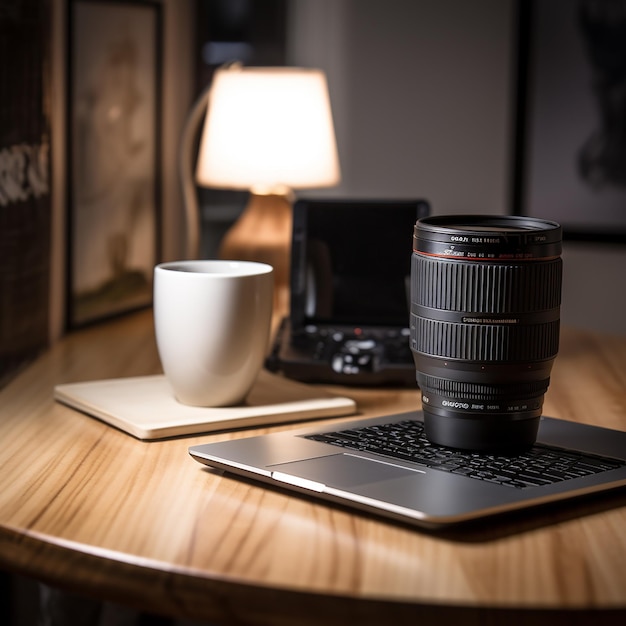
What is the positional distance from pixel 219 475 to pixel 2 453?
198mm

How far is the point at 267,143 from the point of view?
1580mm

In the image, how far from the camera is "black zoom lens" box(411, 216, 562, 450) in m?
0.79

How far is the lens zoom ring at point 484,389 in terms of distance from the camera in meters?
0.82

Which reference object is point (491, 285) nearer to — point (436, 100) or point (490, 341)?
point (490, 341)

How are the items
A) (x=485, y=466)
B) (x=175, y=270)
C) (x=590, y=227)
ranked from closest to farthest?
(x=485, y=466)
(x=175, y=270)
(x=590, y=227)

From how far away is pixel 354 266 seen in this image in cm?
124

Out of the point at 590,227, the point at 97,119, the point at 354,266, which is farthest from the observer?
the point at 590,227

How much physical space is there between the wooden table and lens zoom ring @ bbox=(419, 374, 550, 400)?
10 centimetres

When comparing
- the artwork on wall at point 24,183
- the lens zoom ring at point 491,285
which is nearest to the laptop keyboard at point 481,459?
the lens zoom ring at point 491,285

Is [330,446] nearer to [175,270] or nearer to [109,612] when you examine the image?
[175,270]

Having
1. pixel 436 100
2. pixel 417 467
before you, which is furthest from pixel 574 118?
pixel 417 467

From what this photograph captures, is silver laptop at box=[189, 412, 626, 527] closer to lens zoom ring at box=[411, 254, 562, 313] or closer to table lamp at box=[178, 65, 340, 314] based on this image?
lens zoom ring at box=[411, 254, 562, 313]

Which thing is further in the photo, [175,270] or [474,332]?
[175,270]

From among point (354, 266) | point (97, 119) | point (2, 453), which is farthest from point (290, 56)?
point (2, 453)
